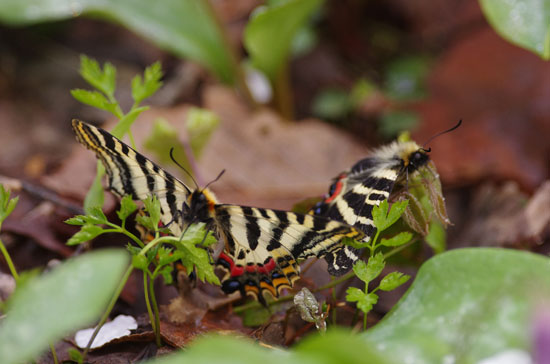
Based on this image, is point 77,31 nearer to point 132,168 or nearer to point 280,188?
point 280,188

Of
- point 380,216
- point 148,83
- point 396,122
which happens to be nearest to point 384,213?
point 380,216

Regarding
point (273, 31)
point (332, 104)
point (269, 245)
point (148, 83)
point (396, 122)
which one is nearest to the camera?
point (269, 245)

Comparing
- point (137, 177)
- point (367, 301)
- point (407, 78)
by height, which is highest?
point (407, 78)

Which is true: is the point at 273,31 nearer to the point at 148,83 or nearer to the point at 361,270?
the point at 148,83

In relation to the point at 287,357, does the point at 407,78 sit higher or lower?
higher

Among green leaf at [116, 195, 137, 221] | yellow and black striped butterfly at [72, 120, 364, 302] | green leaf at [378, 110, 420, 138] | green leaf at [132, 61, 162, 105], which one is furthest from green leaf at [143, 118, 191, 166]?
green leaf at [378, 110, 420, 138]

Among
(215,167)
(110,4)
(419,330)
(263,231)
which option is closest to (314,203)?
(263,231)
